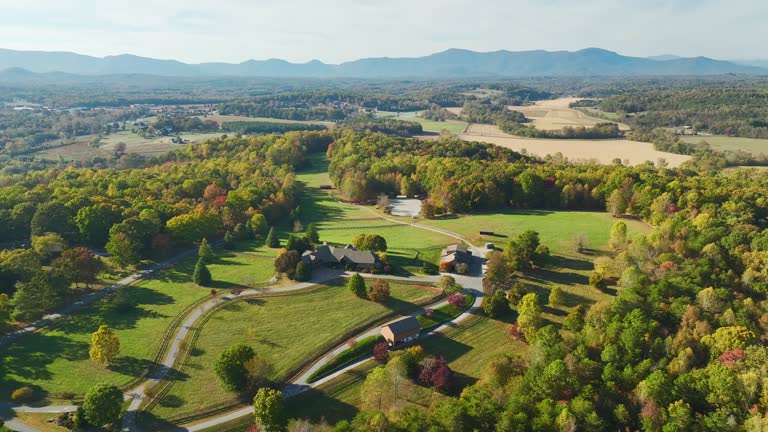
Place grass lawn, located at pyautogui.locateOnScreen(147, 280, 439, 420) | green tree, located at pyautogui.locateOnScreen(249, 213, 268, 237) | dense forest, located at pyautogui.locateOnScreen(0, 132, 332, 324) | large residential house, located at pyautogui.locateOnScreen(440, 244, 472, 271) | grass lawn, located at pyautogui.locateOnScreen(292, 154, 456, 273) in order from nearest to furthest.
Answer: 1. grass lawn, located at pyautogui.locateOnScreen(147, 280, 439, 420)
2. dense forest, located at pyautogui.locateOnScreen(0, 132, 332, 324)
3. large residential house, located at pyautogui.locateOnScreen(440, 244, 472, 271)
4. grass lawn, located at pyautogui.locateOnScreen(292, 154, 456, 273)
5. green tree, located at pyautogui.locateOnScreen(249, 213, 268, 237)

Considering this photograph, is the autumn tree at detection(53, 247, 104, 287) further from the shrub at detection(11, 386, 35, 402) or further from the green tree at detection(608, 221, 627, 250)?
the green tree at detection(608, 221, 627, 250)

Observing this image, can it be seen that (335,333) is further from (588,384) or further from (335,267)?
Result: (588,384)

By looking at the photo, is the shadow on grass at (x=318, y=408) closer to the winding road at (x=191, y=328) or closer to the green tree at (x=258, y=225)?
the winding road at (x=191, y=328)

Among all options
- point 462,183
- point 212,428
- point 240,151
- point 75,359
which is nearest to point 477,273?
point 462,183

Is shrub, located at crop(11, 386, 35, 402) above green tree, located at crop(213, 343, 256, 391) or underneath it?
underneath

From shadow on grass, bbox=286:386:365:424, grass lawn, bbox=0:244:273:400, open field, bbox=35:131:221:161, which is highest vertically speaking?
open field, bbox=35:131:221:161

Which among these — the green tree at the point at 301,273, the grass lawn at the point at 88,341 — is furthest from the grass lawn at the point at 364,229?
Answer: the grass lawn at the point at 88,341

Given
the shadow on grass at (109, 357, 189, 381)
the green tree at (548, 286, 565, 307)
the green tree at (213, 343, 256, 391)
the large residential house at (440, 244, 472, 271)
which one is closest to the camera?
the green tree at (213, 343, 256, 391)

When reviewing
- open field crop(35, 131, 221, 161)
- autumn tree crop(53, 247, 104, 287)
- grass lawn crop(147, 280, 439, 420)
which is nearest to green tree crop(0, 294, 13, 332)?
autumn tree crop(53, 247, 104, 287)
